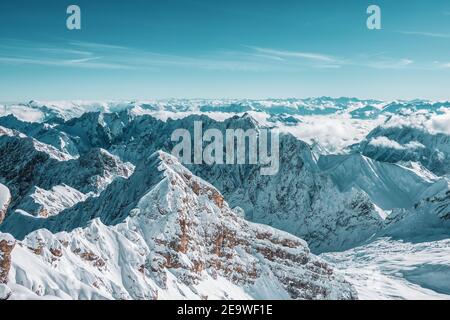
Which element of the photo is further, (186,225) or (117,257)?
(186,225)

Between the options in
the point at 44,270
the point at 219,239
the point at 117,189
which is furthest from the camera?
the point at 117,189

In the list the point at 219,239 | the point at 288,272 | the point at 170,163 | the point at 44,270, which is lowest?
the point at 288,272

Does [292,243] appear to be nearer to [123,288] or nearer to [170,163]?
[170,163]
